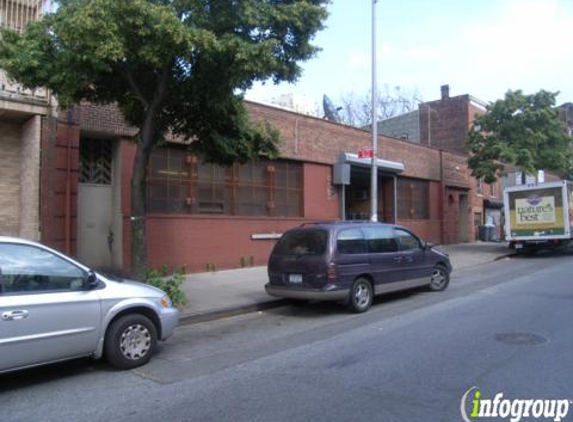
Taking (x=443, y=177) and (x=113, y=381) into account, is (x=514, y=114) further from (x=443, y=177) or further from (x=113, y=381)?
(x=113, y=381)

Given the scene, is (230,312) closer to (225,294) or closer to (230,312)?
(230,312)

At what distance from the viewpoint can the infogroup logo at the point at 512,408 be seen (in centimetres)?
451

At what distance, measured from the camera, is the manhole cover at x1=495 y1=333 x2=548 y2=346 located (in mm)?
6937

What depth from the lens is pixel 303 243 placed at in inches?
389

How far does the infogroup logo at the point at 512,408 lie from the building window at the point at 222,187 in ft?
35.4

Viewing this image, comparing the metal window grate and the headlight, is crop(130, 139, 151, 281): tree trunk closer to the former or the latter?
the headlight

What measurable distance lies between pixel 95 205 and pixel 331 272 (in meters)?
6.97

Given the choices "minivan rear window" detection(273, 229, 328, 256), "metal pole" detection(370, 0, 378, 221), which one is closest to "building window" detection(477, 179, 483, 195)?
"metal pole" detection(370, 0, 378, 221)

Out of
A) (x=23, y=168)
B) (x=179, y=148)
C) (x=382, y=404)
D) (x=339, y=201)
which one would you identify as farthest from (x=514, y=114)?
(x=382, y=404)

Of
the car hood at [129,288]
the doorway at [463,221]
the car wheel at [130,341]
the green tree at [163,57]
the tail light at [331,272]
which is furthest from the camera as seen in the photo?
the doorway at [463,221]

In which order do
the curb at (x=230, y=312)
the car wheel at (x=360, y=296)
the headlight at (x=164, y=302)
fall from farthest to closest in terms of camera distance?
the car wheel at (x=360, y=296)
the curb at (x=230, y=312)
the headlight at (x=164, y=302)

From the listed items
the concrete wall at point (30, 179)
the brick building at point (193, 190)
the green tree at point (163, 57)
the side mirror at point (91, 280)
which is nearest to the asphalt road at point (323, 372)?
the side mirror at point (91, 280)

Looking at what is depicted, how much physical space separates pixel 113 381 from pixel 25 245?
180 centimetres

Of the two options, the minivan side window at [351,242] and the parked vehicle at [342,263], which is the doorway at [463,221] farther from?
the minivan side window at [351,242]
